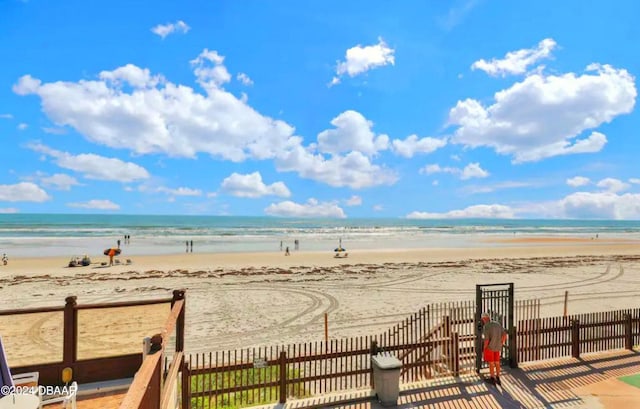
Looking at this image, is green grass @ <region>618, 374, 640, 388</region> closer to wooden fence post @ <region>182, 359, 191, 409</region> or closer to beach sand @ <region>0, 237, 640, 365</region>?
beach sand @ <region>0, 237, 640, 365</region>

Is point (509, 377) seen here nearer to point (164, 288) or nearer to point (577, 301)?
point (577, 301)

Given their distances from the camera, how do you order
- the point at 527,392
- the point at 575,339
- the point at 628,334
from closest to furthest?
1. the point at 527,392
2. the point at 575,339
3. the point at 628,334

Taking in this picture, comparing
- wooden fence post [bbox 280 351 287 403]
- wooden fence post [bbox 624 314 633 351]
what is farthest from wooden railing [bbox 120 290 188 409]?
wooden fence post [bbox 624 314 633 351]

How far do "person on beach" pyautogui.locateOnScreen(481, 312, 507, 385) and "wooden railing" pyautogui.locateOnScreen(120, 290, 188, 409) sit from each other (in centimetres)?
728

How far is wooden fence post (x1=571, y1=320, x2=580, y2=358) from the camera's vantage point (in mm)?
10719

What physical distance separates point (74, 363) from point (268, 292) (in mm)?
15110

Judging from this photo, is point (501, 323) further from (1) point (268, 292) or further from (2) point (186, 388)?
(1) point (268, 292)

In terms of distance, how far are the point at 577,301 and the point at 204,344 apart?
727 inches

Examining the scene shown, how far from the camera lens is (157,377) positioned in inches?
153

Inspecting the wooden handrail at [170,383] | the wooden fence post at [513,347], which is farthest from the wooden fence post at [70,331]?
the wooden fence post at [513,347]

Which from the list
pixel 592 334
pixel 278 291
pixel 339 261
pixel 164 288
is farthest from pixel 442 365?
pixel 339 261

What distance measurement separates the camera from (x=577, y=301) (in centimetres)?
1908

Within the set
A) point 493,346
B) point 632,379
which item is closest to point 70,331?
point 493,346

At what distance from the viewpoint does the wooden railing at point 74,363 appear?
6434 mm
